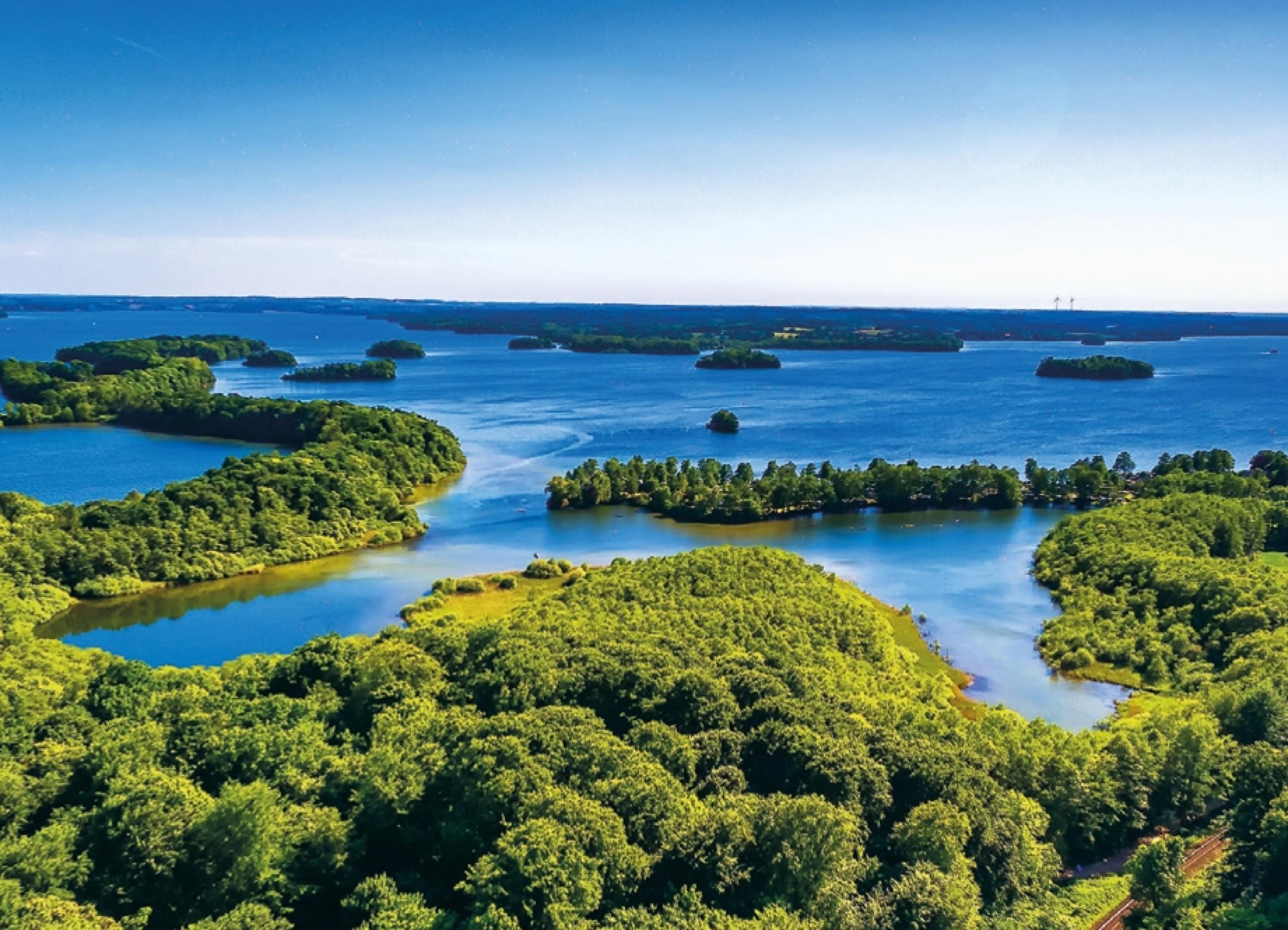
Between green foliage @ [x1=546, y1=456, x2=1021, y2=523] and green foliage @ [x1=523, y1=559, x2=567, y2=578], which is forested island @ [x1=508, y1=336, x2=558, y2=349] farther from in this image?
green foliage @ [x1=523, y1=559, x2=567, y2=578]

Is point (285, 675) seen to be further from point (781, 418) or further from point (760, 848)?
point (781, 418)

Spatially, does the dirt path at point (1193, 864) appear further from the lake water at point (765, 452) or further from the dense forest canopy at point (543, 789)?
the lake water at point (765, 452)

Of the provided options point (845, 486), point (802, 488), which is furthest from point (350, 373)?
point (845, 486)

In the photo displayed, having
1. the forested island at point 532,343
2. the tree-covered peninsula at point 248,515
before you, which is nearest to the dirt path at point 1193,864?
the tree-covered peninsula at point 248,515

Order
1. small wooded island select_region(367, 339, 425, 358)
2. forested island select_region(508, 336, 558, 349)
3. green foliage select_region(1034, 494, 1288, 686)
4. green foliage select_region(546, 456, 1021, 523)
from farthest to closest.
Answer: forested island select_region(508, 336, 558, 349) < small wooded island select_region(367, 339, 425, 358) < green foliage select_region(546, 456, 1021, 523) < green foliage select_region(1034, 494, 1288, 686)

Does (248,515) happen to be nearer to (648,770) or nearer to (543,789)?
(543,789)

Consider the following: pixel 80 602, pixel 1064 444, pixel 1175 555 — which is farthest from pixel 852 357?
pixel 80 602

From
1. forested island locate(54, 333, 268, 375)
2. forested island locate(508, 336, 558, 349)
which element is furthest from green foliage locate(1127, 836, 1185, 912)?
forested island locate(508, 336, 558, 349)
